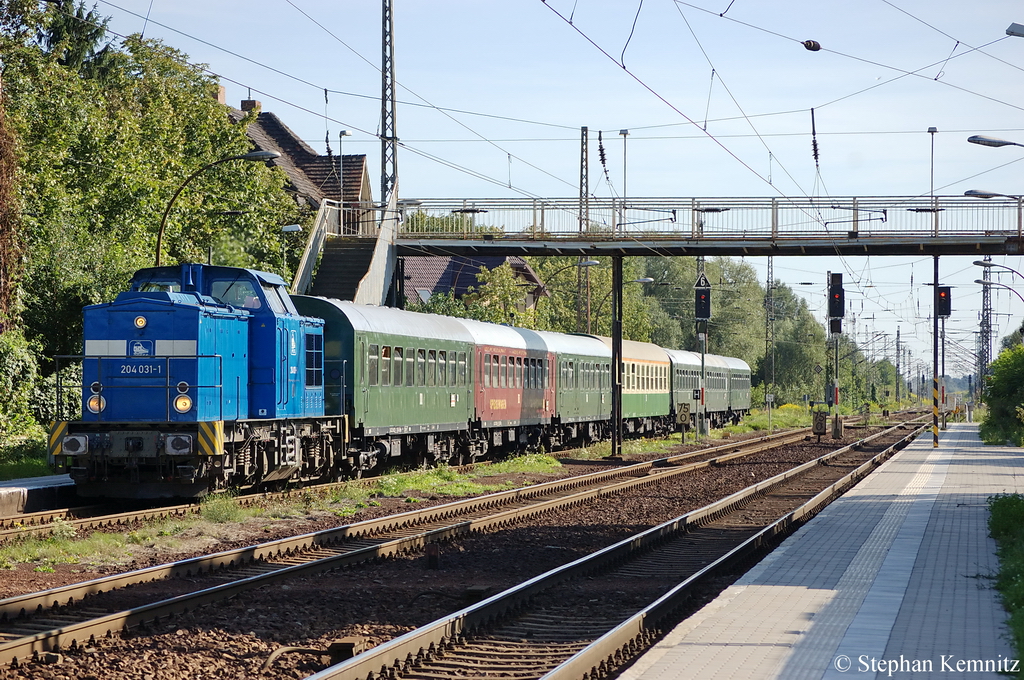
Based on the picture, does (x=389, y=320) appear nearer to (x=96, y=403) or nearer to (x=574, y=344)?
(x=96, y=403)

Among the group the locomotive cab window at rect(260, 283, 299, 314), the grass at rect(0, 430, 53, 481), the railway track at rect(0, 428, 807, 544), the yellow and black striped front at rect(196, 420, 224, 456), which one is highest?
the locomotive cab window at rect(260, 283, 299, 314)

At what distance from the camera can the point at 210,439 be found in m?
16.8

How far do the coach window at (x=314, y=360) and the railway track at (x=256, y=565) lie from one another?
3915mm

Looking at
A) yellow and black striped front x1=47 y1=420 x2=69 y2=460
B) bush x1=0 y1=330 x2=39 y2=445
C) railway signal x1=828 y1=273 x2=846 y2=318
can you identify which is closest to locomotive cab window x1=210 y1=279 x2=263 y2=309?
yellow and black striped front x1=47 y1=420 x2=69 y2=460

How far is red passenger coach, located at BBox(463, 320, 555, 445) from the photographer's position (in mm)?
29641

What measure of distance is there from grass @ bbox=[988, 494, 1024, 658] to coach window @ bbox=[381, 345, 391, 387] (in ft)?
38.9

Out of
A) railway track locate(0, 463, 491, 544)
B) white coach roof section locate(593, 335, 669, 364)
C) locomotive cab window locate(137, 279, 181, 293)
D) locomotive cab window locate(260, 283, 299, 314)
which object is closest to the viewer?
railway track locate(0, 463, 491, 544)

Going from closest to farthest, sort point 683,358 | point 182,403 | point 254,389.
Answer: point 182,403, point 254,389, point 683,358

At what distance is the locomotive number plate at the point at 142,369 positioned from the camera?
17406 mm

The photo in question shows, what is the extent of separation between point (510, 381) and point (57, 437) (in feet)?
53.4

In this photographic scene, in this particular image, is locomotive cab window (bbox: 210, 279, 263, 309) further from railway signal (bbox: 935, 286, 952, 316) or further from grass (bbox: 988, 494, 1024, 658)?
railway signal (bbox: 935, 286, 952, 316)

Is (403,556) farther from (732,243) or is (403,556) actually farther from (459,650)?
(732,243)

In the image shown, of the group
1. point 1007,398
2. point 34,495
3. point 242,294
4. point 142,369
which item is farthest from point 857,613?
point 1007,398

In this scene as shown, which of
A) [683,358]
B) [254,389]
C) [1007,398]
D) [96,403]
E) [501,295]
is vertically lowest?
[1007,398]
